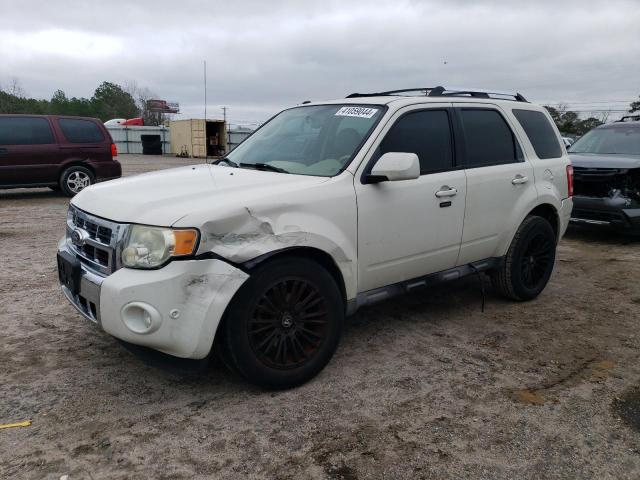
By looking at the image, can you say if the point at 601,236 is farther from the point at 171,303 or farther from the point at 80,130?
the point at 80,130

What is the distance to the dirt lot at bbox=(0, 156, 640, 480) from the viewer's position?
8.39ft

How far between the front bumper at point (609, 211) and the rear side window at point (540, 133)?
8.96 feet

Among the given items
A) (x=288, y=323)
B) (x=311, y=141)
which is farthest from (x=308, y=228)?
(x=311, y=141)

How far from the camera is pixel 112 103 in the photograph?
73.7 m

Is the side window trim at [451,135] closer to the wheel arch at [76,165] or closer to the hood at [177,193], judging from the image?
the hood at [177,193]

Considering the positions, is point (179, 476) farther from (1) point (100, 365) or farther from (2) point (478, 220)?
(2) point (478, 220)

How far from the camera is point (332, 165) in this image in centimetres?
355

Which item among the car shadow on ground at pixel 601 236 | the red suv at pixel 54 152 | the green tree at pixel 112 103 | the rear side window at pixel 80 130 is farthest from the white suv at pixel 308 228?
the green tree at pixel 112 103

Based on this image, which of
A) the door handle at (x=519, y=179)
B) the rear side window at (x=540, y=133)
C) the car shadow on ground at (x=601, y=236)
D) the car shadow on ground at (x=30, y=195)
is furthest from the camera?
the car shadow on ground at (x=30, y=195)

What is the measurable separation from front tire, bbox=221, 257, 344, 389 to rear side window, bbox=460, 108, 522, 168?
1.74 meters

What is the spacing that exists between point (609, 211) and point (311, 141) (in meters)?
5.23

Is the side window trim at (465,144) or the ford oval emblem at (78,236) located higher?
the side window trim at (465,144)

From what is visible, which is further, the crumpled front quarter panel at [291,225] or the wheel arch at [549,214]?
the wheel arch at [549,214]

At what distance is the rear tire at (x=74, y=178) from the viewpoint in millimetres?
11203
